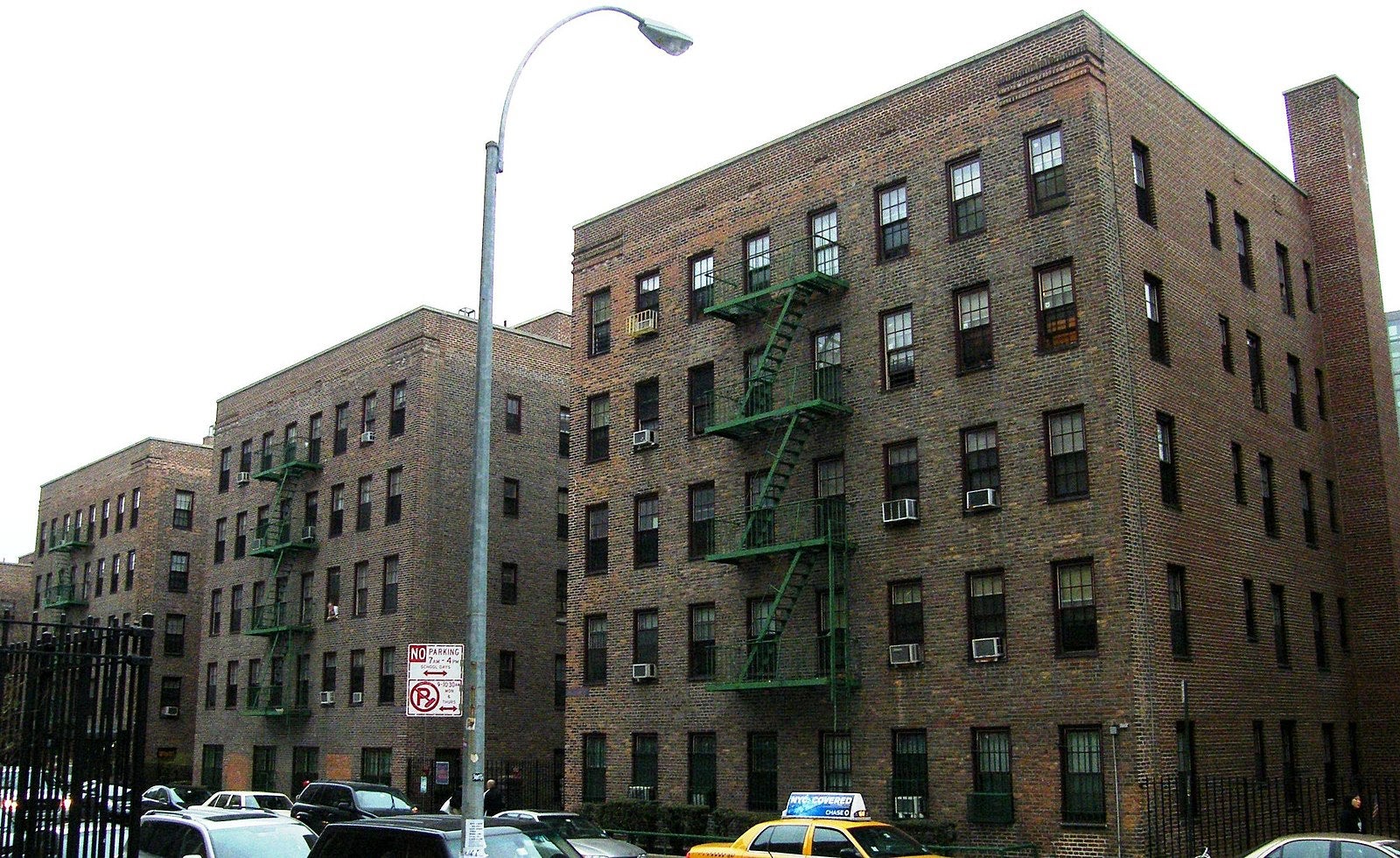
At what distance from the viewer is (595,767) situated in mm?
35906

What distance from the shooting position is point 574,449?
3844 centimetres

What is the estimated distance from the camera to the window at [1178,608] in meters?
26.6

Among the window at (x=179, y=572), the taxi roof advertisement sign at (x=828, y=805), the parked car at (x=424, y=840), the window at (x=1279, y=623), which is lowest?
the taxi roof advertisement sign at (x=828, y=805)

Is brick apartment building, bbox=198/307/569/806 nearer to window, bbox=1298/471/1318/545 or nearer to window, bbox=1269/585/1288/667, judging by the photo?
window, bbox=1269/585/1288/667

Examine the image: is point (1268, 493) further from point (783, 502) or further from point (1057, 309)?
point (783, 502)

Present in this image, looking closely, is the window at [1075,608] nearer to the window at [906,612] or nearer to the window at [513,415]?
the window at [906,612]

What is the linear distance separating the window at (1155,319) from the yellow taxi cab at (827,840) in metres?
12.3

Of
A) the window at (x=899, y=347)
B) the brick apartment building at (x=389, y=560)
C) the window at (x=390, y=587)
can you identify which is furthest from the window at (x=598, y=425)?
the window at (x=390, y=587)

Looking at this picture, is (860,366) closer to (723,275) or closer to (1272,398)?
(723,275)

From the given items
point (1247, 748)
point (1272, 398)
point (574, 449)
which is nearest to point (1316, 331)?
point (1272, 398)

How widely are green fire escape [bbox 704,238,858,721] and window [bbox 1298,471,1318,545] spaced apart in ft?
39.3

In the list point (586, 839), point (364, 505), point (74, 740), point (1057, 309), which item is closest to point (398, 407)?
point (364, 505)

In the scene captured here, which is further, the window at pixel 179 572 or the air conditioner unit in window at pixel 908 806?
the window at pixel 179 572

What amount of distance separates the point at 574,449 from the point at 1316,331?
20670mm
